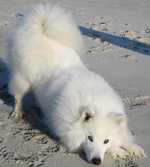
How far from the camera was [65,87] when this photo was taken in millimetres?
2725

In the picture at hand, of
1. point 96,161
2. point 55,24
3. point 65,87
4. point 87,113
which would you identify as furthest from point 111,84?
point 96,161

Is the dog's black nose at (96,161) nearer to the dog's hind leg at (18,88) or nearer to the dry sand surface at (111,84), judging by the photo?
the dry sand surface at (111,84)

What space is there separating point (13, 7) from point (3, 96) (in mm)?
7504

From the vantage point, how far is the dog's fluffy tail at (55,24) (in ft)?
11.2

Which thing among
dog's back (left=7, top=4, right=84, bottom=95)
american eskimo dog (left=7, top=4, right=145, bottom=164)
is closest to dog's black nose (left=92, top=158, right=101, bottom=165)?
american eskimo dog (left=7, top=4, right=145, bottom=164)

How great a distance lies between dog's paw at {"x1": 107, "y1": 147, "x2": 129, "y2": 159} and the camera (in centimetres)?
247

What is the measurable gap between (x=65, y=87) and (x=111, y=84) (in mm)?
1635

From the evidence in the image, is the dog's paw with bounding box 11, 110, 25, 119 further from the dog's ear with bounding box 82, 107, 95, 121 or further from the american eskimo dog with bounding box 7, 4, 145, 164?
the dog's ear with bounding box 82, 107, 95, 121

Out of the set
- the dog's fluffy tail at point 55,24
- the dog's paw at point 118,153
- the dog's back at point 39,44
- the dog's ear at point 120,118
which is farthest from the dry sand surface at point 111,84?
the dog's fluffy tail at point 55,24

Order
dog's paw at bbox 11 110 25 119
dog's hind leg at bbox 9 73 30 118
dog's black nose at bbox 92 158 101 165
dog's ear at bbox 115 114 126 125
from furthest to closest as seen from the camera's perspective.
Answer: dog's hind leg at bbox 9 73 30 118 → dog's paw at bbox 11 110 25 119 → dog's ear at bbox 115 114 126 125 → dog's black nose at bbox 92 158 101 165

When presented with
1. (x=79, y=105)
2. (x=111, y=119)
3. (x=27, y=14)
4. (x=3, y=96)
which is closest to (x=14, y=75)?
(x=3, y=96)

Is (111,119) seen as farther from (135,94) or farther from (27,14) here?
(27,14)

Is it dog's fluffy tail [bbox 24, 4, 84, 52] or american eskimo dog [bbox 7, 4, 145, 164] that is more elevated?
dog's fluffy tail [bbox 24, 4, 84, 52]

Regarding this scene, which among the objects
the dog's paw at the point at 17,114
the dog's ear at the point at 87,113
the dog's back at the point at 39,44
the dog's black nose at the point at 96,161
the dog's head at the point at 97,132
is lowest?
the dog's paw at the point at 17,114
